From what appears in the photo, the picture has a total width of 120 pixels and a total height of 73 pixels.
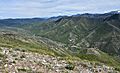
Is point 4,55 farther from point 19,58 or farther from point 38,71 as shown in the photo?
point 38,71

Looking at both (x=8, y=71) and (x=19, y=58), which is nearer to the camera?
(x=8, y=71)

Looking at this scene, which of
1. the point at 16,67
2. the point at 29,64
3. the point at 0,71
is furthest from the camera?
the point at 29,64

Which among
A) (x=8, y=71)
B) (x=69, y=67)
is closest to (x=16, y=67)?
(x=8, y=71)

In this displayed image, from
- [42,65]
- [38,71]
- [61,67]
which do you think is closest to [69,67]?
[61,67]

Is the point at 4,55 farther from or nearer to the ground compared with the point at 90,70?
farther from the ground

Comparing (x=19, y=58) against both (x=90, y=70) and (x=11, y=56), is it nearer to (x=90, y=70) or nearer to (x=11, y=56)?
(x=11, y=56)

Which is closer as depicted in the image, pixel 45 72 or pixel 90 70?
pixel 45 72

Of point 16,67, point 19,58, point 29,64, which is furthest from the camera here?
point 19,58

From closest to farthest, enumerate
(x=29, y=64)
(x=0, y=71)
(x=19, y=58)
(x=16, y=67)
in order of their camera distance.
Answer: (x=0, y=71), (x=16, y=67), (x=29, y=64), (x=19, y=58)

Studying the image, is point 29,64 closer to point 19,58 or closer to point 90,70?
point 19,58
